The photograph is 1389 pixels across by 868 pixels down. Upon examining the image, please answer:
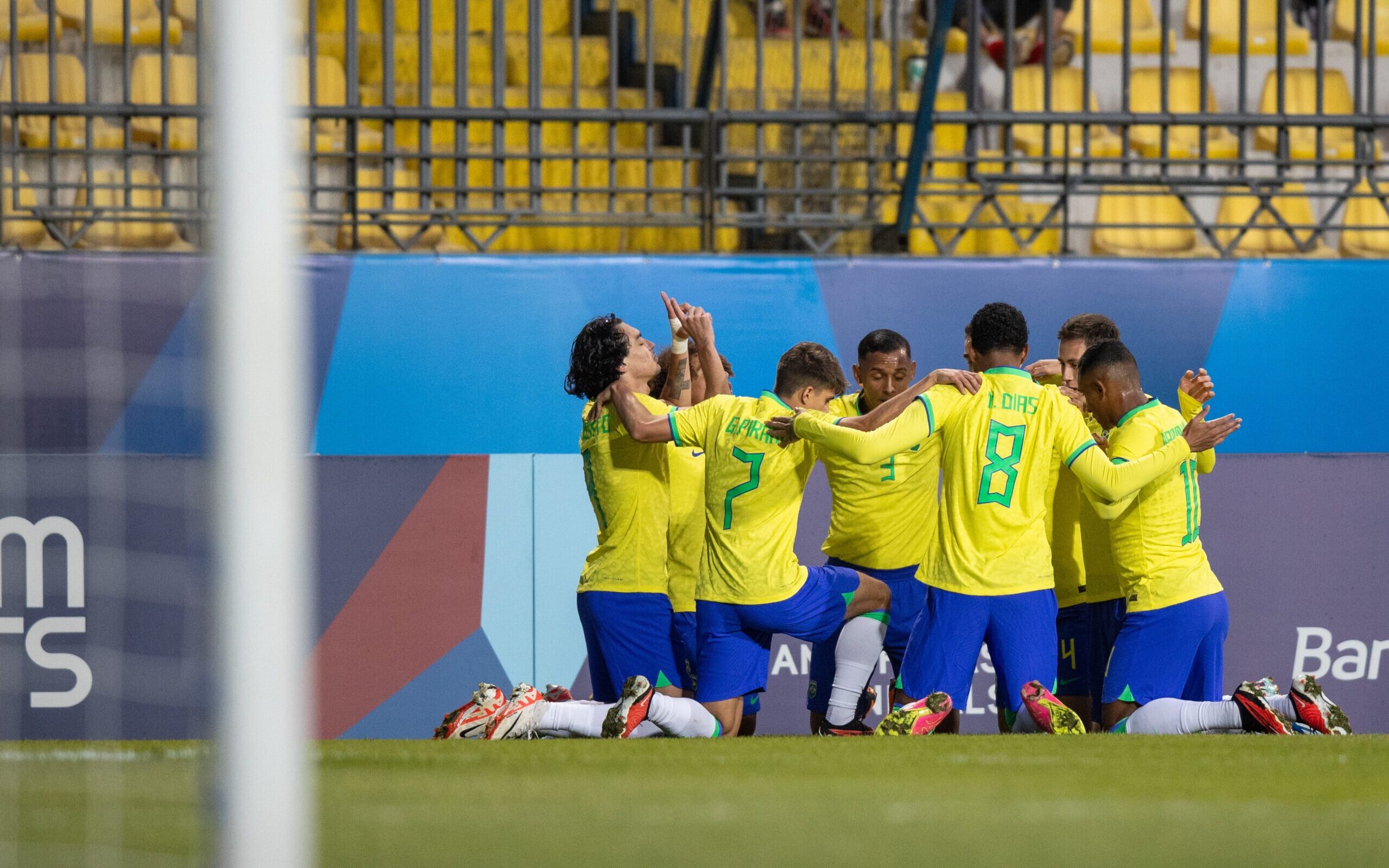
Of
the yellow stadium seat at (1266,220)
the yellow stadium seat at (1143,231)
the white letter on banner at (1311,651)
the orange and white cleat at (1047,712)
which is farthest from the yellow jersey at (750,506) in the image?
the yellow stadium seat at (1266,220)

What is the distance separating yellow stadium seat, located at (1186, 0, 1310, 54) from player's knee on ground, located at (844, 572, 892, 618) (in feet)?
26.2

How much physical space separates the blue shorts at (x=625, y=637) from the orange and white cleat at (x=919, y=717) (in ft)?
3.67

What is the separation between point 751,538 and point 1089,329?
214 centimetres

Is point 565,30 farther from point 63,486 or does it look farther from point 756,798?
point 756,798

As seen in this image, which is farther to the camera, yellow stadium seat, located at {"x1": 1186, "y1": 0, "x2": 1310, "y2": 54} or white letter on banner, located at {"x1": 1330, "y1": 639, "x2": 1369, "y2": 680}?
yellow stadium seat, located at {"x1": 1186, "y1": 0, "x2": 1310, "y2": 54}

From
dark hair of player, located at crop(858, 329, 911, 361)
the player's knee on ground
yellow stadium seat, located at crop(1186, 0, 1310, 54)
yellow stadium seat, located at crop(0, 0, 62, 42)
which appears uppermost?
yellow stadium seat, located at crop(1186, 0, 1310, 54)

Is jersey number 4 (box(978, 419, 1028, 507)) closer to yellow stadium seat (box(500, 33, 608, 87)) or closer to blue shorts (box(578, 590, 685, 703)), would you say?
blue shorts (box(578, 590, 685, 703))

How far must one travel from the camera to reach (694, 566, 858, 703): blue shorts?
6.06m

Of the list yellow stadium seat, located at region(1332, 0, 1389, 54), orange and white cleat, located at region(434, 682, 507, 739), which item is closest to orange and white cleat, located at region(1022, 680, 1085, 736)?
orange and white cleat, located at region(434, 682, 507, 739)

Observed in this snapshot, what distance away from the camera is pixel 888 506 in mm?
6758

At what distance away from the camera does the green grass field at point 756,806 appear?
10.4 ft

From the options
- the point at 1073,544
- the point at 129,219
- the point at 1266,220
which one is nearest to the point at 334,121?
the point at 129,219

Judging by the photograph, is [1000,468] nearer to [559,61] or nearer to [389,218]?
[389,218]

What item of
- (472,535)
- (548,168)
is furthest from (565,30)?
(472,535)
